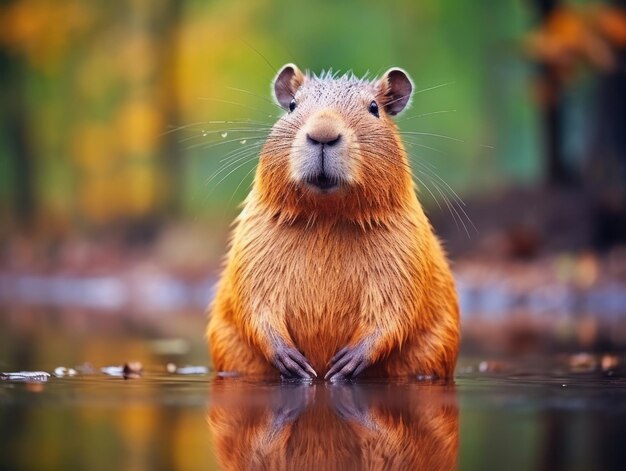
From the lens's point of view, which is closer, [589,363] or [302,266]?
[302,266]

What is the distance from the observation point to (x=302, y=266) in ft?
19.4

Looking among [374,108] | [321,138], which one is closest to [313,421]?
[321,138]

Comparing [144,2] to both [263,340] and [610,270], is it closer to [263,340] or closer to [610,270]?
[610,270]

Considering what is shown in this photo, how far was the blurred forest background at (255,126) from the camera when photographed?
1545 centimetres

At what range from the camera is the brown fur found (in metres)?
5.87

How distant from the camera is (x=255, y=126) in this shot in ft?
50.2

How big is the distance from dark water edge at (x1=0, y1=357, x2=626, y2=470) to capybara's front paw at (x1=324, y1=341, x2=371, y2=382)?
0.13m

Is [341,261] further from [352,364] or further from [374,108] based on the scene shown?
[374,108]

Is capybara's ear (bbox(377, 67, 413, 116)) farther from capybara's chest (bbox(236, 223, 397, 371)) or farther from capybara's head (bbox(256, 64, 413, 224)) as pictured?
capybara's chest (bbox(236, 223, 397, 371))

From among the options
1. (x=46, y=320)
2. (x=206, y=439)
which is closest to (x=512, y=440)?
(x=206, y=439)

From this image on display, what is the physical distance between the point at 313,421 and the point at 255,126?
1095 centimetres

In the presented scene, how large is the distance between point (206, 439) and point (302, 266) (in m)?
1.84

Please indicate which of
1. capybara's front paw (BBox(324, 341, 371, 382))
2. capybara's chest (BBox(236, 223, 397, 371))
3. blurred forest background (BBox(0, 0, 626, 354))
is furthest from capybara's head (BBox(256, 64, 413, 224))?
blurred forest background (BBox(0, 0, 626, 354))

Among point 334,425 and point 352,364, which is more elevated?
point 352,364
